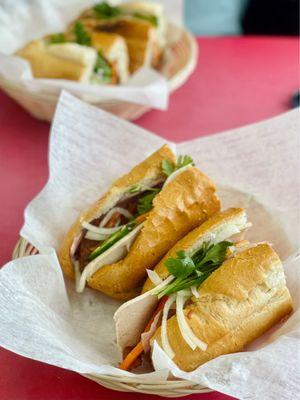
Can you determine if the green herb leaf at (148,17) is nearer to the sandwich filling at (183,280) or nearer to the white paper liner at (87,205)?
the white paper liner at (87,205)

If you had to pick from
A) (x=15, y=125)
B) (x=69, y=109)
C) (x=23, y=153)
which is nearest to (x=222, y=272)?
(x=69, y=109)

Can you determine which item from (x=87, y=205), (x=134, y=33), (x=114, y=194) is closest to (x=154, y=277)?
(x=114, y=194)

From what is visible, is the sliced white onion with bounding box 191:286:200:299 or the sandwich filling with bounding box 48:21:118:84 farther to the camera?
the sandwich filling with bounding box 48:21:118:84

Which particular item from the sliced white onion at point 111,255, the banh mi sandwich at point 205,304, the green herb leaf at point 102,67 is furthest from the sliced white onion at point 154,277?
the green herb leaf at point 102,67

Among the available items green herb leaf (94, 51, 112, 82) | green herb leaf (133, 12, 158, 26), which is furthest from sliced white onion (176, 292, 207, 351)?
green herb leaf (133, 12, 158, 26)

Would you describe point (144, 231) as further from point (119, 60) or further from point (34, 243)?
point (119, 60)

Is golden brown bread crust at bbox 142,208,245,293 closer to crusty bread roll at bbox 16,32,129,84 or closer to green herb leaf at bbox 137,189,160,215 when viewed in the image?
green herb leaf at bbox 137,189,160,215
